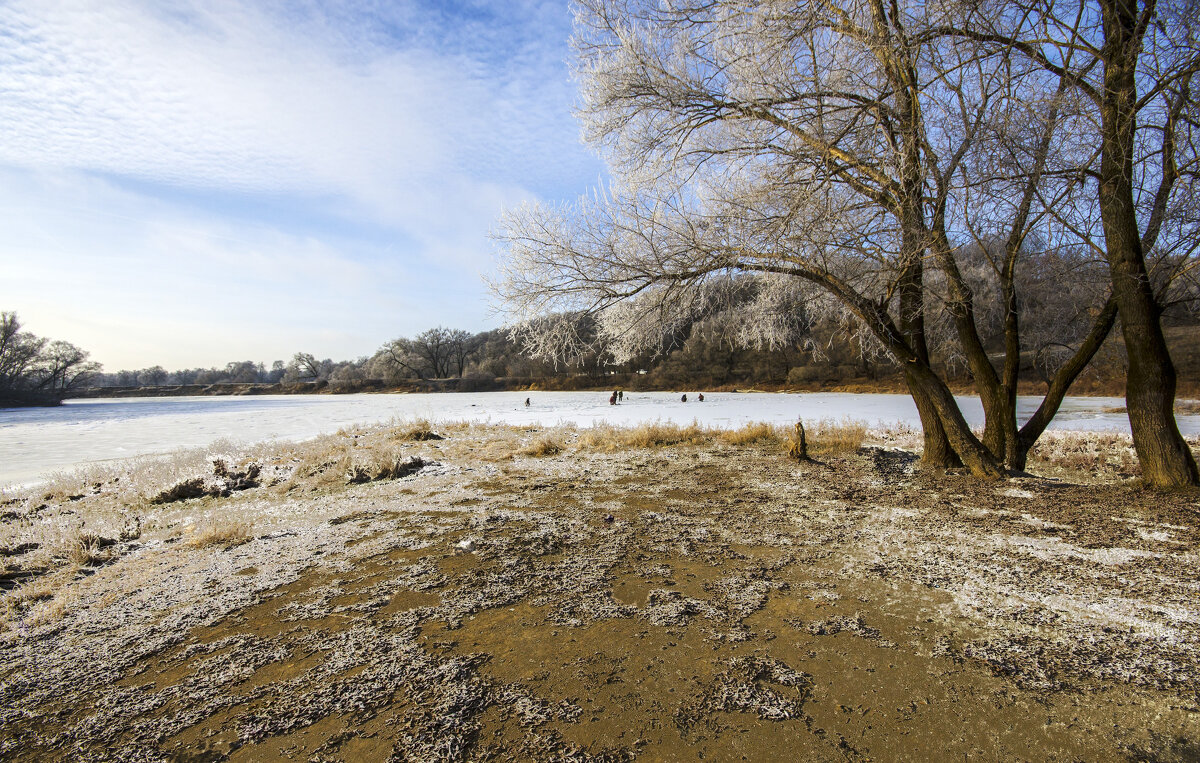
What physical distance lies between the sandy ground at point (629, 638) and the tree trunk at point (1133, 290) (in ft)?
2.32

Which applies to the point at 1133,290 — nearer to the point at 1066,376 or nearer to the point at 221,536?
the point at 1066,376

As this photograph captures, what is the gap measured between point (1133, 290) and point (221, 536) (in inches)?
341

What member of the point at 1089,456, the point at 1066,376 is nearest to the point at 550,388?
the point at 1089,456

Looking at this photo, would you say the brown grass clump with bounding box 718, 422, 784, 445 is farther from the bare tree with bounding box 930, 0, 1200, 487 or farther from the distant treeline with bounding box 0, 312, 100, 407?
the distant treeline with bounding box 0, 312, 100, 407

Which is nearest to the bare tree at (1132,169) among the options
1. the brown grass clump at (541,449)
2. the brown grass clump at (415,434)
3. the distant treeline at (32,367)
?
the brown grass clump at (541,449)

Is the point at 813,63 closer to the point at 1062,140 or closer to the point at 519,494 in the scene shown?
the point at 1062,140

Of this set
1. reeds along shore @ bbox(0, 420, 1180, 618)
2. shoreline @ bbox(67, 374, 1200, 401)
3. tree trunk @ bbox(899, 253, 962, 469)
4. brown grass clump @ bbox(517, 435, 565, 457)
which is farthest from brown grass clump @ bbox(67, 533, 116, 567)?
shoreline @ bbox(67, 374, 1200, 401)

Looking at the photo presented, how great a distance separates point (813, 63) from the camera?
5941 mm

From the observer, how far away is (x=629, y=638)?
2682mm

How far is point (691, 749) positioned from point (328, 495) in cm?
572

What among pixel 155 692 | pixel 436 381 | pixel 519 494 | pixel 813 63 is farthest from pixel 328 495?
pixel 436 381

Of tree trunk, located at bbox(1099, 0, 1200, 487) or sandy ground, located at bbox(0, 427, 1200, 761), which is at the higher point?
tree trunk, located at bbox(1099, 0, 1200, 487)

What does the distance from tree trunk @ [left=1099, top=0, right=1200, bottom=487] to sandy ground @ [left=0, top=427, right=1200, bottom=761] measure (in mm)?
707

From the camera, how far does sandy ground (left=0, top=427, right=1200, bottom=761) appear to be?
1987 millimetres
